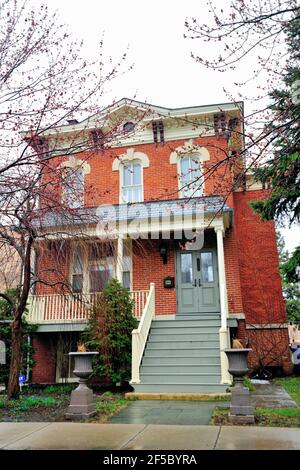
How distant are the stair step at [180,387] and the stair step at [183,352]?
3.39 feet

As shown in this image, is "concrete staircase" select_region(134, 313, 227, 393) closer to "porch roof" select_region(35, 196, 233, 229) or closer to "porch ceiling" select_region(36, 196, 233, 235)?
"porch ceiling" select_region(36, 196, 233, 235)

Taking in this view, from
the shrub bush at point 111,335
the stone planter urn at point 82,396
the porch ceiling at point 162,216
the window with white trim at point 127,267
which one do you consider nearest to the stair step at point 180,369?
the shrub bush at point 111,335

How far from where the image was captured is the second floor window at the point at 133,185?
43.7 feet

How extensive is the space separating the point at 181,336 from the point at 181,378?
155 cm

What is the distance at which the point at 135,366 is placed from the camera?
8.87m

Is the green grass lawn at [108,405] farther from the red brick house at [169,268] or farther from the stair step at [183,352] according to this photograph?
the stair step at [183,352]

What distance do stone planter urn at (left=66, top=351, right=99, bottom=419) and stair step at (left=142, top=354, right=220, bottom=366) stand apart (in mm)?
2808

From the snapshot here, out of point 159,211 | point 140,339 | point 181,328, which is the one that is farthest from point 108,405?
point 159,211

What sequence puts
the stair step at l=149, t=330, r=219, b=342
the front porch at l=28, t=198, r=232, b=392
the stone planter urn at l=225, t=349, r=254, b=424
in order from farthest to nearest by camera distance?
the stair step at l=149, t=330, r=219, b=342 → the front porch at l=28, t=198, r=232, b=392 → the stone planter urn at l=225, t=349, r=254, b=424

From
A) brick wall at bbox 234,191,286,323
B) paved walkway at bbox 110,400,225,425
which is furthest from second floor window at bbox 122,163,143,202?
paved walkway at bbox 110,400,225,425

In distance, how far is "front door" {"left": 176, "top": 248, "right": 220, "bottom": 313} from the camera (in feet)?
38.3

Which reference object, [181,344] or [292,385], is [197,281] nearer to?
[181,344]

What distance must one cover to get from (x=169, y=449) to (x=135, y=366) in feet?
15.2
